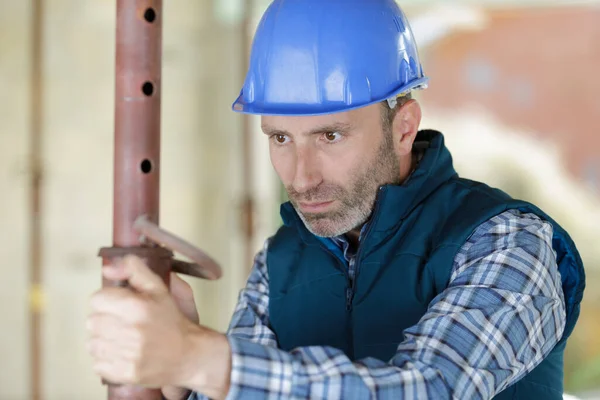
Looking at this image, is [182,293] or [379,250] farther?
[379,250]

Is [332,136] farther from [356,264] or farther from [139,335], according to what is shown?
[139,335]

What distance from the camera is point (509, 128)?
372cm

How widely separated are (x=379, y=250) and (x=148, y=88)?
2.15 ft

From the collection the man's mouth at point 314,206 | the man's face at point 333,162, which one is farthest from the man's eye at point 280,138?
the man's mouth at point 314,206

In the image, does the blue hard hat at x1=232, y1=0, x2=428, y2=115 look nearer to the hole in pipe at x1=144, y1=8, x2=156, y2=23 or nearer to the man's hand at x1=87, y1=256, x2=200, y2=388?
the hole in pipe at x1=144, y1=8, x2=156, y2=23

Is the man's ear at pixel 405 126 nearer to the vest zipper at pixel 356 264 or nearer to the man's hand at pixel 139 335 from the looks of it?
the vest zipper at pixel 356 264

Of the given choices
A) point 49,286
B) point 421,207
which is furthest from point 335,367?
point 49,286

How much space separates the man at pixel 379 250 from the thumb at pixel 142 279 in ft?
0.47

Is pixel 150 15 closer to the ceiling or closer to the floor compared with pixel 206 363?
closer to the ceiling

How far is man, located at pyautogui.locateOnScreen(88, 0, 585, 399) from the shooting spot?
1.03m

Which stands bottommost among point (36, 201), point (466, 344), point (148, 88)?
point (36, 201)

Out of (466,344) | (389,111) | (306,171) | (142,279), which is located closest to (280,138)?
(306,171)

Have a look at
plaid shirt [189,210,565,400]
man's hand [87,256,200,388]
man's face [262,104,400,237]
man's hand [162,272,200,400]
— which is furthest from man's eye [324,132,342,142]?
man's hand [87,256,200,388]

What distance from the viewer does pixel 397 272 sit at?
1.41 meters
